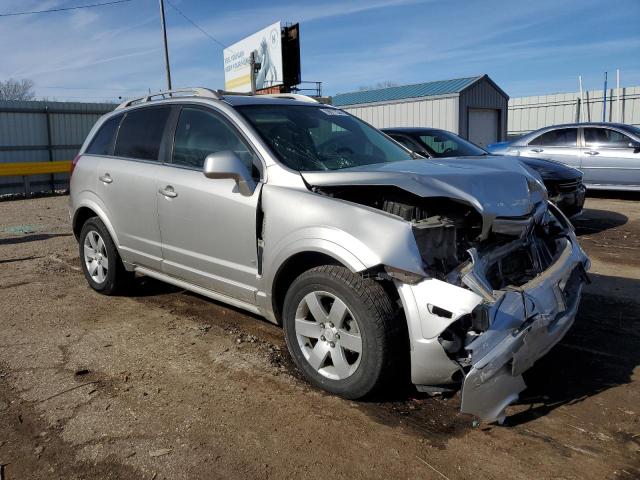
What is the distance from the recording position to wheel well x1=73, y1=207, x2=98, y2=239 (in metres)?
5.66

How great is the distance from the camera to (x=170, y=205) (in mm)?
4453

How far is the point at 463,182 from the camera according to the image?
3.29 meters

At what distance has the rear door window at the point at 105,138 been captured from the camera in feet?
18.0

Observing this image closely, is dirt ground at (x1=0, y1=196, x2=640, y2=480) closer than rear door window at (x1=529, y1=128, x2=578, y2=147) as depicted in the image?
Yes

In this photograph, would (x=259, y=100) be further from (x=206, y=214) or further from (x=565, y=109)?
(x=565, y=109)

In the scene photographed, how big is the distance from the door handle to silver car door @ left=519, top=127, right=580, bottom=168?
912 cm

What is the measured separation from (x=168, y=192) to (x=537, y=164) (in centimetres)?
608

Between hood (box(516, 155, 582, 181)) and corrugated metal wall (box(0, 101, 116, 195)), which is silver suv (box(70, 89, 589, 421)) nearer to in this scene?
hood (box(516, 155, 582, 181))

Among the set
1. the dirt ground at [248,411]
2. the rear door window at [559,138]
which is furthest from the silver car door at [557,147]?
the dirt ground at [248,411]

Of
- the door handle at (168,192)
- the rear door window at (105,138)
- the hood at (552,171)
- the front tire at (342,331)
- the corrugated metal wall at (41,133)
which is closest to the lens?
the front tire at (342,331)

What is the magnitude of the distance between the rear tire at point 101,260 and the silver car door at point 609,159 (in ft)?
31.4

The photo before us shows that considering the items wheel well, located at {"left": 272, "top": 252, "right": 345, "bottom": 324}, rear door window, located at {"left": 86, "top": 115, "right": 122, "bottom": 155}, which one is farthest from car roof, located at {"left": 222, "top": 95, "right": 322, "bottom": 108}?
rear door window, located at {"left": 86, "top": 115, "right": 122, "bottom": 155}

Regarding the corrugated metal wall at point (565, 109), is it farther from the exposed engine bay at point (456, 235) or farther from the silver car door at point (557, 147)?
the exposed engine bay at point (456, 235)

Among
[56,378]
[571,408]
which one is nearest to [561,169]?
[571,408]
